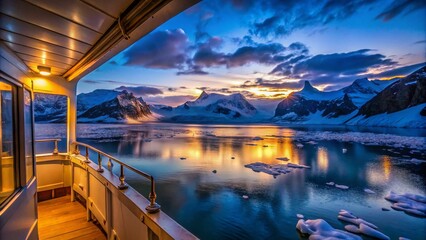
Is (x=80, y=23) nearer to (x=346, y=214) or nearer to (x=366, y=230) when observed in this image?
(x=366, y=230)

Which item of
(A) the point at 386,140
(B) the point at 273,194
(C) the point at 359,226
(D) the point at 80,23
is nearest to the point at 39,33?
(D) the point at 80,23

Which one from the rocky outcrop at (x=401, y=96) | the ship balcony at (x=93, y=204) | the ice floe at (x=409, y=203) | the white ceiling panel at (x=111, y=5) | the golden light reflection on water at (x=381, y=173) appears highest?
the rocky outcrop at (x=401, y=96)

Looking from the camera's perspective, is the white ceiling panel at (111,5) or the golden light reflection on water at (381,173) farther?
the golden light reflection on water at (381,173)

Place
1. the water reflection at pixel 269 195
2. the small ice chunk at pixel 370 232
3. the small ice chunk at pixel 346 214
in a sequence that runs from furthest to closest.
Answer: the small ice chunk at pixel 346 214 < the water reflection at pixel 269 195 < the small ice chunk at pixel 370 232

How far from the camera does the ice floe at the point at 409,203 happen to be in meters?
9.59

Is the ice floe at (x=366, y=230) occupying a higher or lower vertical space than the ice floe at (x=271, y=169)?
lower

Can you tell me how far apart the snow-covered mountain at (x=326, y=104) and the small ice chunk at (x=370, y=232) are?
85149 millimetres

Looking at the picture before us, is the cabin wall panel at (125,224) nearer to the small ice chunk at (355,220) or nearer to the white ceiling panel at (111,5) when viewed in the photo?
the white ceiling panel at (111,5)

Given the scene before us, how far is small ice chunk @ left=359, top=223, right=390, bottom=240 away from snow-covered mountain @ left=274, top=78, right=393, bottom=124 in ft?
279

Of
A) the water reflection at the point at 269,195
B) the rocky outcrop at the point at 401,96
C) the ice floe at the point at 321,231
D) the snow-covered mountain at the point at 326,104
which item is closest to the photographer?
the ice floe at the point at 321,231

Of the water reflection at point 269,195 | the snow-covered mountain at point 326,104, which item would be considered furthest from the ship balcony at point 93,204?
the snow-covered mountain at point 326,104

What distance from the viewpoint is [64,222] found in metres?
2.76

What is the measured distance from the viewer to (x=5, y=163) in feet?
4.82

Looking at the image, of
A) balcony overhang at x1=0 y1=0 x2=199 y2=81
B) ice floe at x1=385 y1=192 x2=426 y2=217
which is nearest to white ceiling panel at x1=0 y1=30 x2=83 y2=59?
balcony overhang at x1=0 y1=0 x2=199 y2=81
